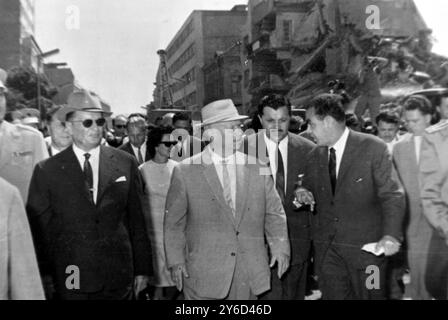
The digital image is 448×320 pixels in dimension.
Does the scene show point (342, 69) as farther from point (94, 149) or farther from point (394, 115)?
point (94, 149)

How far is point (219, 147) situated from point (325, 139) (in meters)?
0.71

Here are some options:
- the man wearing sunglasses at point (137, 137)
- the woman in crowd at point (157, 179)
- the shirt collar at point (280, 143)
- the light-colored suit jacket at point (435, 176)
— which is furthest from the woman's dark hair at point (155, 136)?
the light-colored suit jacket at point (435, 176)

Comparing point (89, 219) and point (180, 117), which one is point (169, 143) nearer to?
point (180, 117)

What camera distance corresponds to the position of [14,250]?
189cm

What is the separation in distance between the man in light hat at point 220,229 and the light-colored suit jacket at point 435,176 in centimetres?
96

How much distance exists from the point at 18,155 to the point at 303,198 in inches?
73.0

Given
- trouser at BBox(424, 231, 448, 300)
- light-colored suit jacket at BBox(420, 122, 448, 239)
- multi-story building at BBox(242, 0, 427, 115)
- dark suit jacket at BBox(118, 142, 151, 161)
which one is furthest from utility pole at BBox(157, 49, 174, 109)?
trouser at BBox(424, 231, 448, 300)

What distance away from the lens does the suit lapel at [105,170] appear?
305 cm

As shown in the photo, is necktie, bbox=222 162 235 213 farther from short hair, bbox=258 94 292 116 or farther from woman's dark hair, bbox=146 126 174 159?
woman's dark hair, bbox=146 126 174 159

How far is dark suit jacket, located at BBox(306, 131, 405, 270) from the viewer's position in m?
3.21

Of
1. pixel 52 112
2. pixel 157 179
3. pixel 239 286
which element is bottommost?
pixel 239 286

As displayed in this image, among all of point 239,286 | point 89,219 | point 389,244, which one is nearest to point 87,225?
point 89,219

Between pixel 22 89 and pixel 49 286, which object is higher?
pixel 22 89

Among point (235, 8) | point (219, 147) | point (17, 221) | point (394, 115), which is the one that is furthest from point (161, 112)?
point (17, 221)
